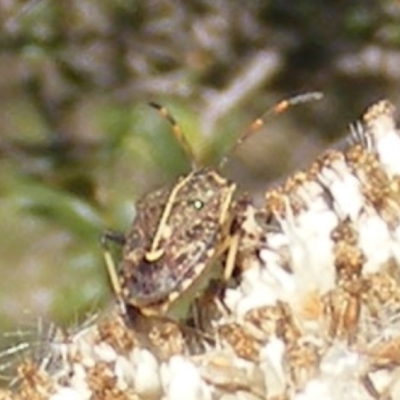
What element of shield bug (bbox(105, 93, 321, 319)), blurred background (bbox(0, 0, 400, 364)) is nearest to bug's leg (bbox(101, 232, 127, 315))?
shield bug (bbox(105, 93, 321, 319))

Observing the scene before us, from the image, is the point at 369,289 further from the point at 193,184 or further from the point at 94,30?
the point at 94,30

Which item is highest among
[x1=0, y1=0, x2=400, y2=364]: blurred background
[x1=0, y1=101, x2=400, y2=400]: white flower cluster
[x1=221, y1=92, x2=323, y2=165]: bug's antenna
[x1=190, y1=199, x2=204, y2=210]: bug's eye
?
[x1=0, y1=0, x2=400, y2=364]: blurred background

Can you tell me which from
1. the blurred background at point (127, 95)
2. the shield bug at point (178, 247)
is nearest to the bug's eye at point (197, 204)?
the shield bug at point (178, 247)

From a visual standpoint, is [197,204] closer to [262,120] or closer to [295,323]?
[295,323]

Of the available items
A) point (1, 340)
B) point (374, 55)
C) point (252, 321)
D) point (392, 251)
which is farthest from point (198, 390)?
point (374, 55)

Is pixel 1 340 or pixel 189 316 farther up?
pixel 1 340

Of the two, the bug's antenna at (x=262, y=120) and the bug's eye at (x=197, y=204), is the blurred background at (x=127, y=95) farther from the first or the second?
the bug's eye at (x=197, y=204)

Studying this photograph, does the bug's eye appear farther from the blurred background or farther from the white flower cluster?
the blurred background

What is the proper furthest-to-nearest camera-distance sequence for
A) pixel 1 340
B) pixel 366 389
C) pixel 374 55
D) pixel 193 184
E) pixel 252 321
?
pixel 374 55
pixel 1 340
pixel 193 184
pixel 252 321
pixel 366 389
